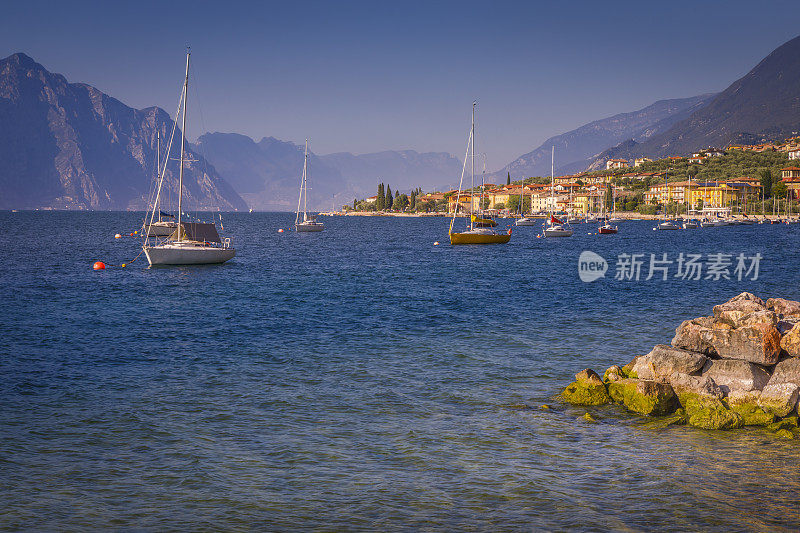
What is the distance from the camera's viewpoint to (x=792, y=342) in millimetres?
16500

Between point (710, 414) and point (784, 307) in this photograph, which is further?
point (784, 307)

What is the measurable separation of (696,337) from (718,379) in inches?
55.6

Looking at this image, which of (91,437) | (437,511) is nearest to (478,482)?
(437,511)

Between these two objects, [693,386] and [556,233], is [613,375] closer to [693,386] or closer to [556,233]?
[693,386]

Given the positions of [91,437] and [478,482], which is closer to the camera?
[478,482]

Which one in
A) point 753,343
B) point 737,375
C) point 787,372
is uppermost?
point 753,343

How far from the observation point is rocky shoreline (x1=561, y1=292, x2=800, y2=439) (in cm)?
1528

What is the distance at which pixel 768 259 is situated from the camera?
68812 millimetres

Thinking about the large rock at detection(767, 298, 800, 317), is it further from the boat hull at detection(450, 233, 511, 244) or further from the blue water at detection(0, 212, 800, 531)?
the boat hull at detection(450, 233, 511, 244)

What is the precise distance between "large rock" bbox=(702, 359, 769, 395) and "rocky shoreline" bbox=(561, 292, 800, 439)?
0.02m

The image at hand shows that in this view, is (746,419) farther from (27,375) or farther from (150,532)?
(27,375)

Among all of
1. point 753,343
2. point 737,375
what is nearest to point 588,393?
point 737,375

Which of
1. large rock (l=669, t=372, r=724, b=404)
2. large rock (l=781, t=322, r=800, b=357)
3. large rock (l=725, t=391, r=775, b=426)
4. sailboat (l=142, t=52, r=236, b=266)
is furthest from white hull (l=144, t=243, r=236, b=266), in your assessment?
large rock (l=781, t=322, r=800, b=357)

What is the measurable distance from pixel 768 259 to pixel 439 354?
59291mm
